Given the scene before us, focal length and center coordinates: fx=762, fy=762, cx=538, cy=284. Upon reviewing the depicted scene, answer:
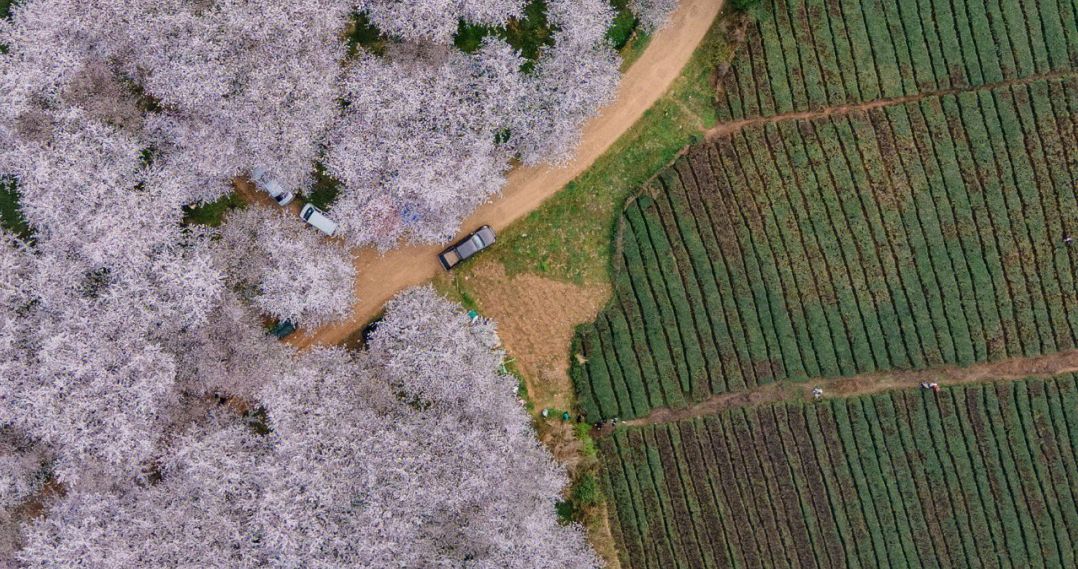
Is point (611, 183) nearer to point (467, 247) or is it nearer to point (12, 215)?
point (467, 247)

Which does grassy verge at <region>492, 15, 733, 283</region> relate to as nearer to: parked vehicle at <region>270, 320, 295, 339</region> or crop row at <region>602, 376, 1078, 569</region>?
crop row at <region>602, 376, 1078, 569</region>

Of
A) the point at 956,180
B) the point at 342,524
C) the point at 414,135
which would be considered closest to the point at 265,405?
the point at 342,524

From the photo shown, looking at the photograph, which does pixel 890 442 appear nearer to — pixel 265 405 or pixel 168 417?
pixel 265 405

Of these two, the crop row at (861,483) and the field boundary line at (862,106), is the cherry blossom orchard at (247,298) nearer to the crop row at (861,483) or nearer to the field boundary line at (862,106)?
the crop row at (861,483)

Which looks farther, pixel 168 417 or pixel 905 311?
pixel 905 311

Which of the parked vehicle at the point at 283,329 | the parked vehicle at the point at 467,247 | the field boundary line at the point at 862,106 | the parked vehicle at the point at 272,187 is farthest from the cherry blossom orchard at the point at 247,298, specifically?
the field boundary line at the point at 862,106

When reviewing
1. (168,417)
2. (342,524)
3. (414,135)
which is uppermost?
(414,135)
